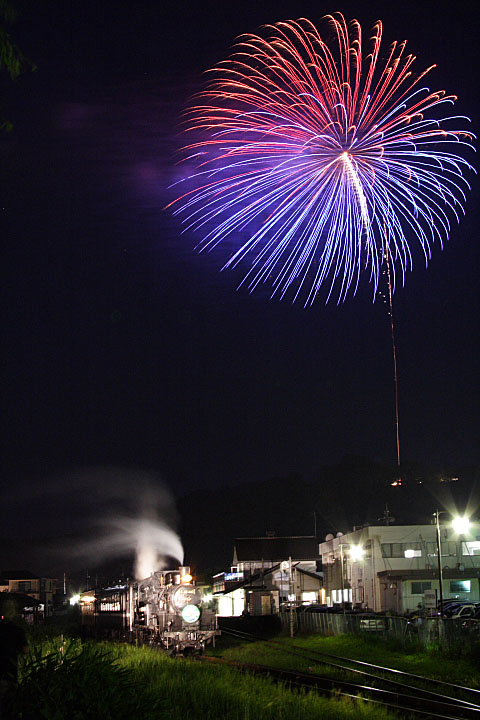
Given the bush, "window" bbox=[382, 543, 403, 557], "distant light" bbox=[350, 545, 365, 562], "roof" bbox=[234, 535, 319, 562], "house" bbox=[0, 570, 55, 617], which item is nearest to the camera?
the bush

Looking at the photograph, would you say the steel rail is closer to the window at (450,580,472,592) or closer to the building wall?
the window at (450,580,472,592)

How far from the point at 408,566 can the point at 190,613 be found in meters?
28.7

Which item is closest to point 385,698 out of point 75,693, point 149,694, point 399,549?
point 149,694

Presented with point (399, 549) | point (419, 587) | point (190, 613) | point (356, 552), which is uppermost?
point (399, 549)

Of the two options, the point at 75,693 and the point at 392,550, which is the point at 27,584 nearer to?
the point at 392,550

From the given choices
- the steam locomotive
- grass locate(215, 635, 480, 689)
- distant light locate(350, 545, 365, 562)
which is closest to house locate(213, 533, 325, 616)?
distant light locate(350, 545, 365, 562)

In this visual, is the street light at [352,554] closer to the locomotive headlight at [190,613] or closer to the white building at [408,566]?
the white building at [408,566]

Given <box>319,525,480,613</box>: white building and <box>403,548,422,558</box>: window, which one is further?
<box>403,548,422,558</box>: window

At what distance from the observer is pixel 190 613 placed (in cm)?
2927

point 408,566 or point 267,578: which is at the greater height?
point 408,566

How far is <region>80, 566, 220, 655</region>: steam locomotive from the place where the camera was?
29.3 m

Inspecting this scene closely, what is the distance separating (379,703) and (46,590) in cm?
11558

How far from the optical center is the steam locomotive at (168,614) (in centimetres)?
2930

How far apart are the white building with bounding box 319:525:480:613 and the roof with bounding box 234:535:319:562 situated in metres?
22.6
